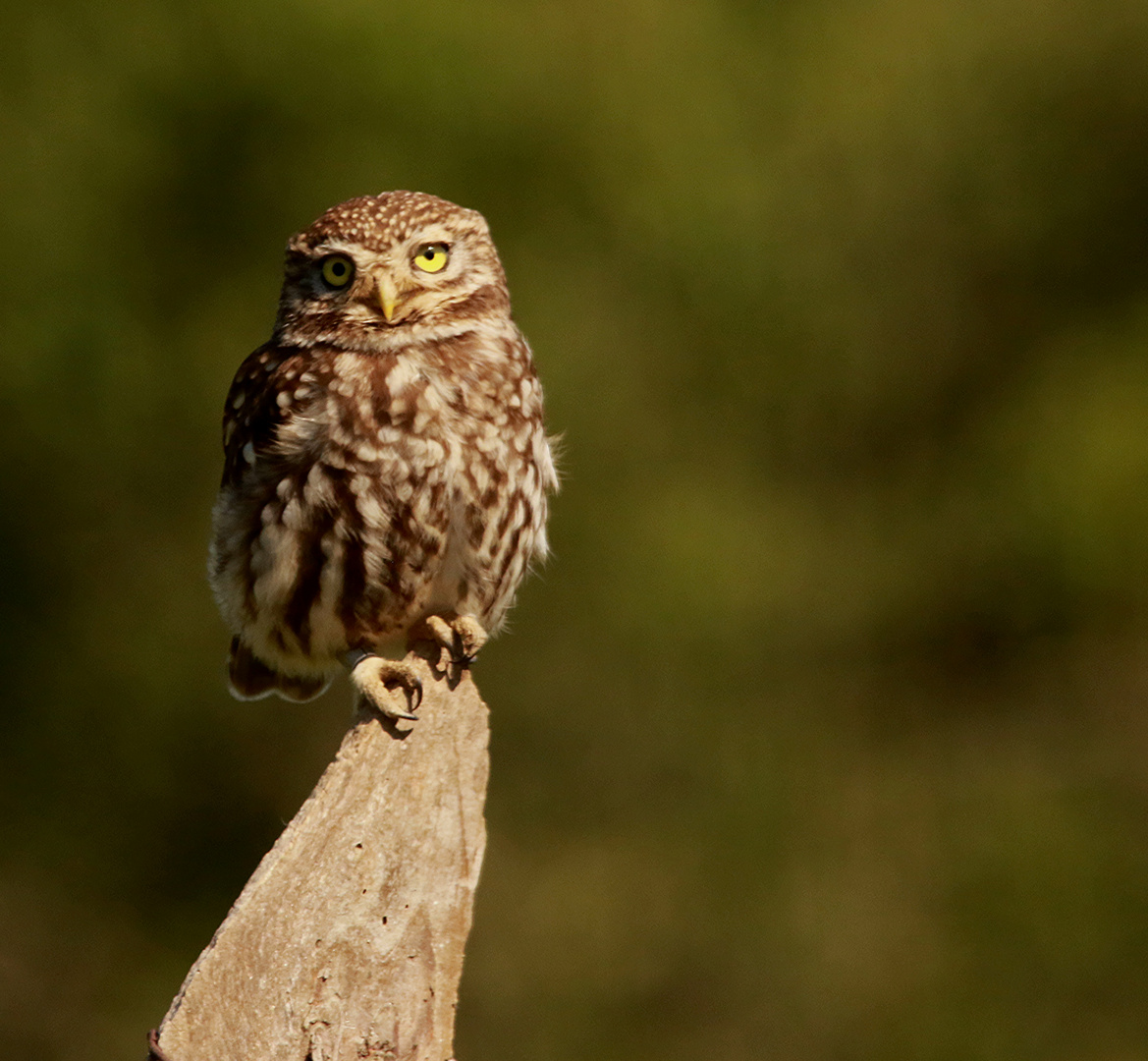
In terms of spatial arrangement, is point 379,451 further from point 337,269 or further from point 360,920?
point 360,920

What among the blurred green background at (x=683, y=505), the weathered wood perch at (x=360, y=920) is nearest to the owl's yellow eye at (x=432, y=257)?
the weathered wood perch at (x=360, y=920)

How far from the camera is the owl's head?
3459mm

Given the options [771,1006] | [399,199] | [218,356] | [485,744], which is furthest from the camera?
[771,1006]

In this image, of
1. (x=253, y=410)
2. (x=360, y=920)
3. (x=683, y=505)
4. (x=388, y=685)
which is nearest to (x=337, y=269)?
(x=253, y=410)

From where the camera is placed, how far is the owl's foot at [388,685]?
9.27 ft

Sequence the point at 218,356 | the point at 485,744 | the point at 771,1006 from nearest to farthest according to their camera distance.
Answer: the point at 485,744 < the point at 218,356 < the point at 771,1006

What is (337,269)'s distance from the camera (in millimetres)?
3502

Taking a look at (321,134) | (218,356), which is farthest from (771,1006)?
(321,134)

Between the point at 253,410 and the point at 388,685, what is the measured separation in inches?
32.1

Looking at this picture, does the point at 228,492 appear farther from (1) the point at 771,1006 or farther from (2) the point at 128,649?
(1) the point at 771,1006

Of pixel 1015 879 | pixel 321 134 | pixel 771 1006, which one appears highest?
pixel 321 134

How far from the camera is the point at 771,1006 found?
8.26 metres

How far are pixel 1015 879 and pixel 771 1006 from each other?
1.41 metres

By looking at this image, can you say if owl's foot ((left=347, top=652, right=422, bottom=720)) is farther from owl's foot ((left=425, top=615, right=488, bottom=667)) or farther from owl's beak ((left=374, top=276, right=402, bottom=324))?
owl's beak ((left=374, top=276, right=402, bottom=324))
